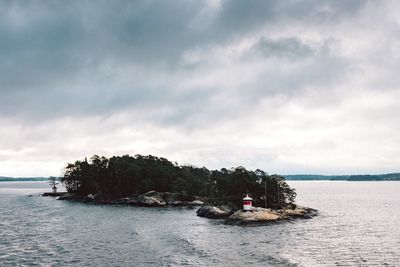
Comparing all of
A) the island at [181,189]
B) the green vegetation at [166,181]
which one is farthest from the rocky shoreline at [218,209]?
the green vegetation at [166,181]

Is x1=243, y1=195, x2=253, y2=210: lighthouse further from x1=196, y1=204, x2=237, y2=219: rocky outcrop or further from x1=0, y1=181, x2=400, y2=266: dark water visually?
x1=0, y1=181, x2=400, y2=266: dark water

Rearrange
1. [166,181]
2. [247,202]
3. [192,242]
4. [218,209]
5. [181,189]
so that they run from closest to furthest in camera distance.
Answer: [192,242] < [247,202] < [218,209] < [181,189] < [166,181]

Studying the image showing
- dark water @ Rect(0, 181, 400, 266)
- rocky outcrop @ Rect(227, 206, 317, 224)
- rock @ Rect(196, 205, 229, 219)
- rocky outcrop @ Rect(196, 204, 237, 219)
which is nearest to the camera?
dark water @ Rect(0, 181, 400, 266)

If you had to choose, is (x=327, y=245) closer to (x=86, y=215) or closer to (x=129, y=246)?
(x=129, y=246)

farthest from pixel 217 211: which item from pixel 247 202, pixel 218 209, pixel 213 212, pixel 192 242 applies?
pixel 192 242

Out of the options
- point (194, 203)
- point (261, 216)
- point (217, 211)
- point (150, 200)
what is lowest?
point (194, 203)

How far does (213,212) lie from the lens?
104m

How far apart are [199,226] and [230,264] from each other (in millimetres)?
35396

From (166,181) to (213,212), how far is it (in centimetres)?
5905

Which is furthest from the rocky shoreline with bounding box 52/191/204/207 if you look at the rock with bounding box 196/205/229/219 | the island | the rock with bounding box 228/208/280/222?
the rock with bounding box 228/208/280/222

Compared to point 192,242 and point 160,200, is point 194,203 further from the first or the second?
point 192,242

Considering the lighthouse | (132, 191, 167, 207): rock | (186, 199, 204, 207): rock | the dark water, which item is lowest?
the dark water

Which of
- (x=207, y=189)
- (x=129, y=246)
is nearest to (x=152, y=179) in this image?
(x=207, y=189)

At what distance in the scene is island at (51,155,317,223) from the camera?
105438 mm
